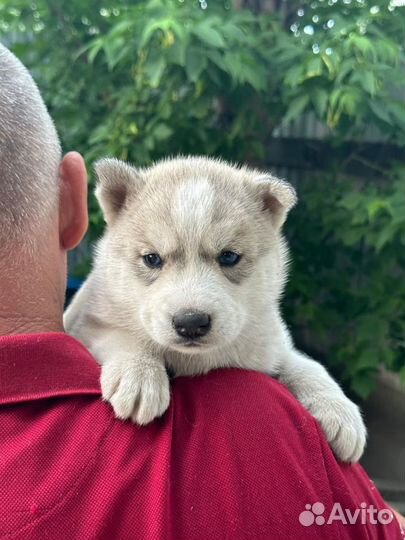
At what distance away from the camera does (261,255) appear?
221cm

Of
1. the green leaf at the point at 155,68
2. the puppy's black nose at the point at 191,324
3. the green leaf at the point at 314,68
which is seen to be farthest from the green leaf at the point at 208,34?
the puppy's black nose at the point at 191,324

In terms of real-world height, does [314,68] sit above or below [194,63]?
above

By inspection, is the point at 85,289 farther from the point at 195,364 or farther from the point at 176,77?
the point at 176,77

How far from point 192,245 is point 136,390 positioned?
608mm

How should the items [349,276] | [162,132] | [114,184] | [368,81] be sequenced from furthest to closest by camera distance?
1. [349,276]
2. [162,132]
3. [368,81]
4. [114,184]

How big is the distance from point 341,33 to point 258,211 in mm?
1438

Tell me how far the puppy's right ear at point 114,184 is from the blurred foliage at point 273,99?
991 mm

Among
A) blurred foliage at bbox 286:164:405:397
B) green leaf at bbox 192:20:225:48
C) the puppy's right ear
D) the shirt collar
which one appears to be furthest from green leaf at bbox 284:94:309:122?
the shirt collar

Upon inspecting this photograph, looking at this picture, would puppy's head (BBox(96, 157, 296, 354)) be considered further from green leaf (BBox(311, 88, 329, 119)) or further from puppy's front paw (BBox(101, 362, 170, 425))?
green leaf (BBox(311, 88, 329, 119))

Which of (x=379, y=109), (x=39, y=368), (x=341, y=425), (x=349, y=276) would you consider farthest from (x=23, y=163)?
(x=349, y=276)

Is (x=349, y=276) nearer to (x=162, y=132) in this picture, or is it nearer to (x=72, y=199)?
(x=162, y=132)

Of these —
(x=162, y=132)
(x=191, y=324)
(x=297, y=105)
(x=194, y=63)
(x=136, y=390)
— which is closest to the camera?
(x=136, y=390)

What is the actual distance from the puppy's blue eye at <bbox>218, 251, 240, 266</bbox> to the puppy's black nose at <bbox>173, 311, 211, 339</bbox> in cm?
30

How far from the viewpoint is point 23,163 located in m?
1.57
